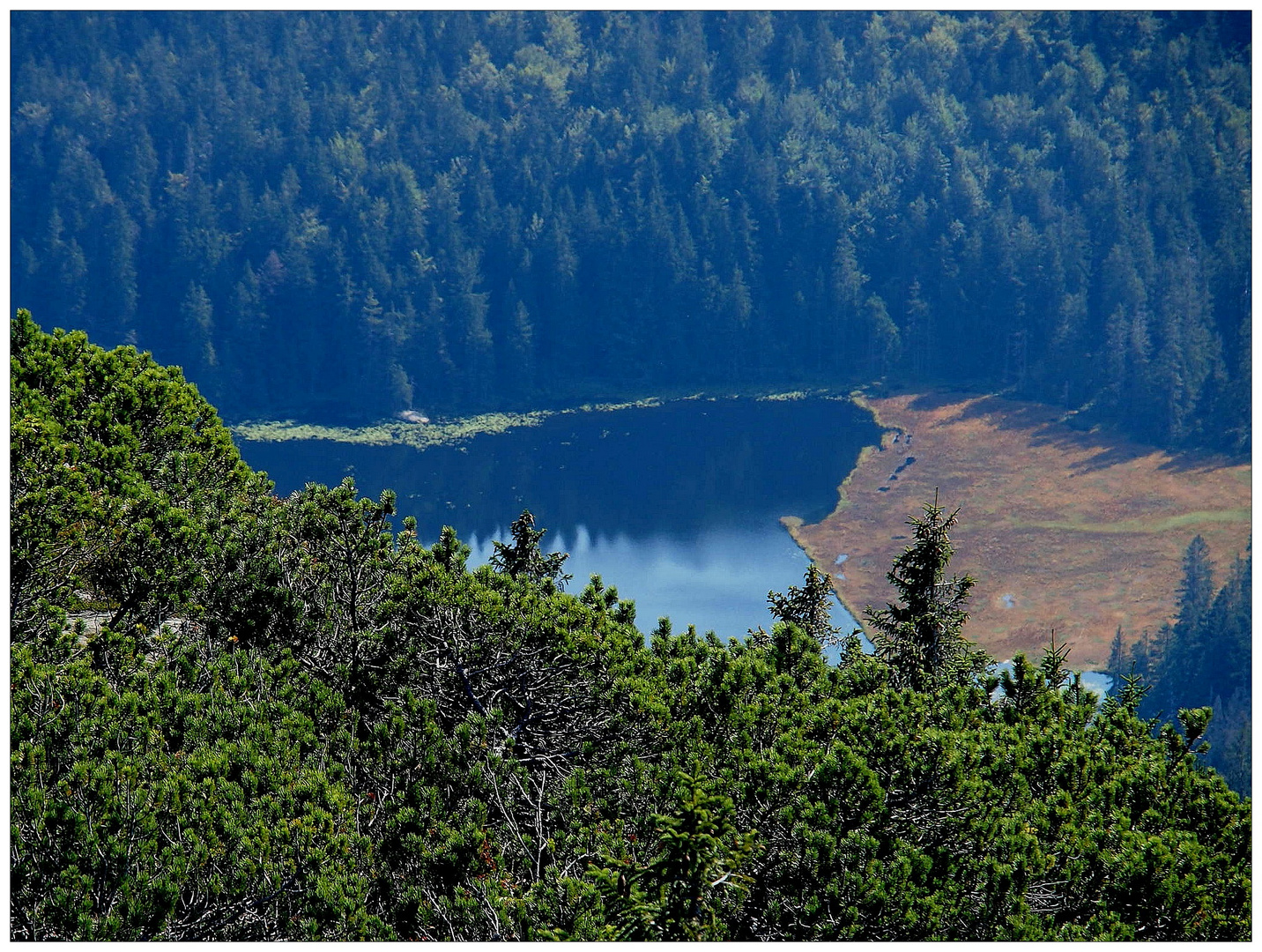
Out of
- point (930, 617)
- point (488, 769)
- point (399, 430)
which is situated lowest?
point (930, 617)

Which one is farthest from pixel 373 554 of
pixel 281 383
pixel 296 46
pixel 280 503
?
pixel 296 46

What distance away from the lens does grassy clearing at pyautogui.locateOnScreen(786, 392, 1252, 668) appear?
67.9m

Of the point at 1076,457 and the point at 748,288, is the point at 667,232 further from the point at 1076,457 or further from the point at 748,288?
the point at 1076,457

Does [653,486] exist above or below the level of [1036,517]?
above

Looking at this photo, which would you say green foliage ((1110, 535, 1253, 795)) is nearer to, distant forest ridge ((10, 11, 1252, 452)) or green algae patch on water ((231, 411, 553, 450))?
distant forest ridge ((10, 11, 1252, 452))

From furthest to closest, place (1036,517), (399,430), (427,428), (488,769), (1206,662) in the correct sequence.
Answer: (427,428), (399,430), (1036,517), (1206,662), (488,769)

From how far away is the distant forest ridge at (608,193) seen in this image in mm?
117500

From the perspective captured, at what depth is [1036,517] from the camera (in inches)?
3228

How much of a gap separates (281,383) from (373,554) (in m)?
101

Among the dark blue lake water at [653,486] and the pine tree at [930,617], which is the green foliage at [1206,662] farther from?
the pine tree at [930,617]

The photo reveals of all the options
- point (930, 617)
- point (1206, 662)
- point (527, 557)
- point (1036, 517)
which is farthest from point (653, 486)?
point (930, 617)

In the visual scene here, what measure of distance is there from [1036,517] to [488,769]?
71.6 meters

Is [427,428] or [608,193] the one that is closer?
[427,428]

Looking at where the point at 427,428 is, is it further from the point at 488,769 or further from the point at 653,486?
the point at 488,769
